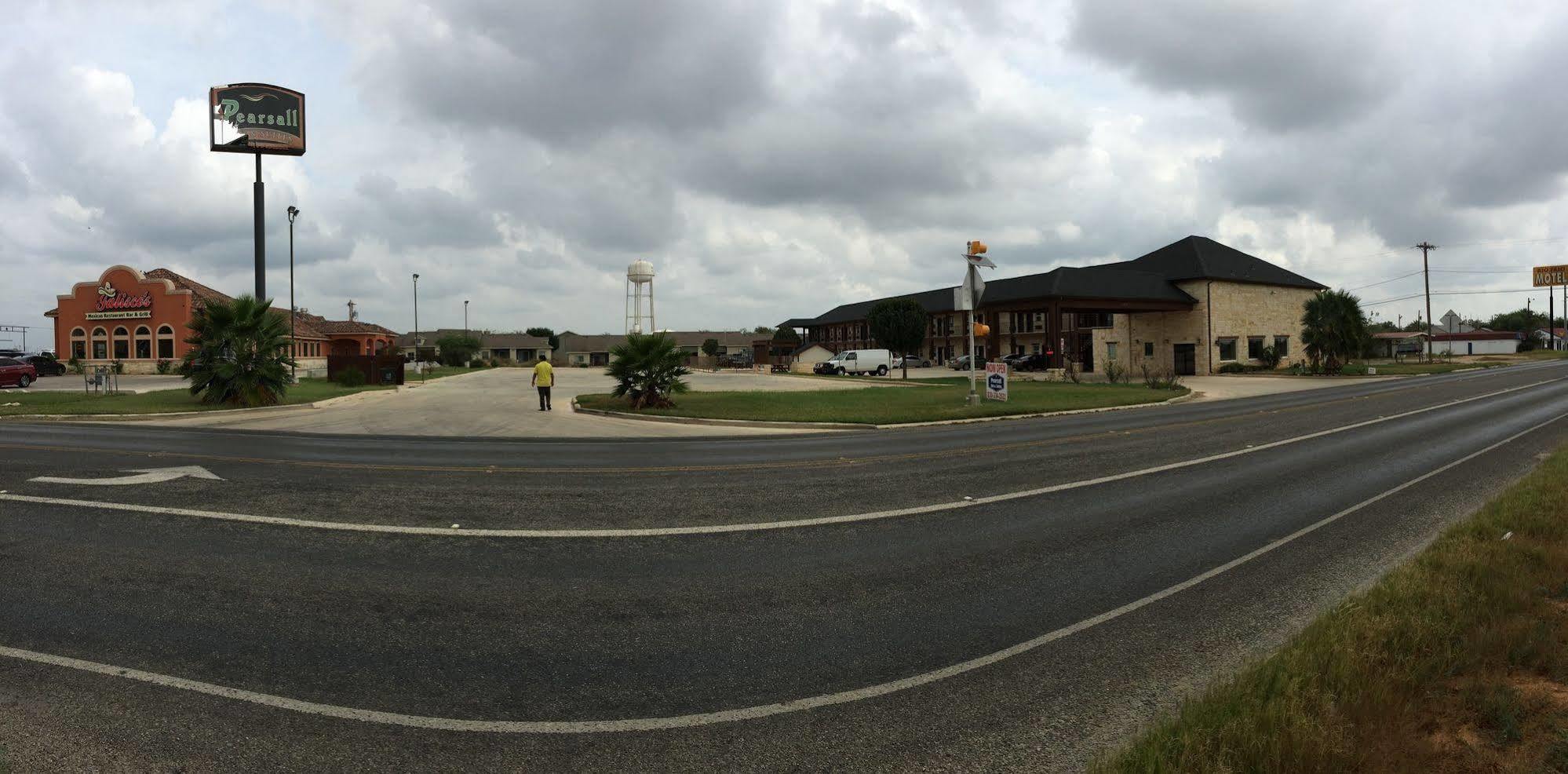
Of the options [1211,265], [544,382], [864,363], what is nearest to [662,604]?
[544,382]

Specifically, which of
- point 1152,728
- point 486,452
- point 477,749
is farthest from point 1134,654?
point 486,452

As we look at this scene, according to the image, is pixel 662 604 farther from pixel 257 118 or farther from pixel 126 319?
pixel 126 319

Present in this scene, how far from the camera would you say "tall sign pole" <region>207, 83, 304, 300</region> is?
4406 cm

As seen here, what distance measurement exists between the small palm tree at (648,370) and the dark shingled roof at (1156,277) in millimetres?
30929

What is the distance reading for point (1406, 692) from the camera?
3.95m

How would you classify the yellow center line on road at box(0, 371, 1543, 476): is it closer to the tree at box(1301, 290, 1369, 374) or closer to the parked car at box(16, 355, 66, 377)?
the tree at box(1301, 290, 1369, 374)

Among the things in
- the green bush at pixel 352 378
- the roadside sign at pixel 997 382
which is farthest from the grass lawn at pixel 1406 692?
the green bush at pixel 352 378

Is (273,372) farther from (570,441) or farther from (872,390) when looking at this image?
(872,390)

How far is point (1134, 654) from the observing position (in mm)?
4766

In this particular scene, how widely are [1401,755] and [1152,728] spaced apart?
0.99 m

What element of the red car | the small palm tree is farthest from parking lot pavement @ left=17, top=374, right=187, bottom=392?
the small palm tree

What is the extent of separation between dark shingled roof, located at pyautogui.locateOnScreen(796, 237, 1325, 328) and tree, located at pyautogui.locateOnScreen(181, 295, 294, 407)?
40399mm

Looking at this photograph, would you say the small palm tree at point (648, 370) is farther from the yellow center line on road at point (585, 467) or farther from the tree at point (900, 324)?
the tree at point (900, 324)

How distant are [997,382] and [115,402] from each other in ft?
97.3
